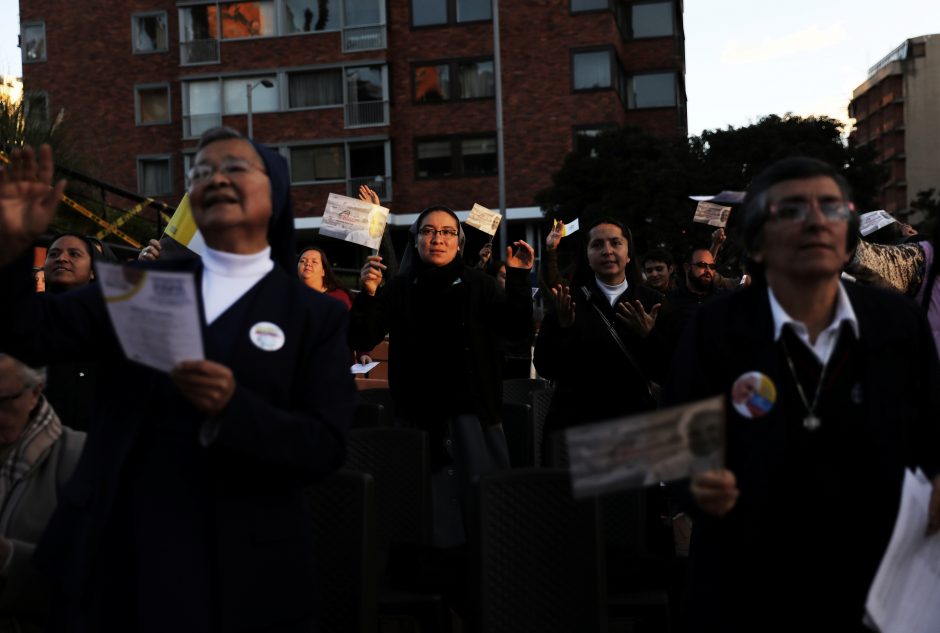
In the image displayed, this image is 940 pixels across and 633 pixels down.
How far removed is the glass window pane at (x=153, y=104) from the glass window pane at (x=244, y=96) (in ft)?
9.45

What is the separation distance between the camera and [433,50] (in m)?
37.3

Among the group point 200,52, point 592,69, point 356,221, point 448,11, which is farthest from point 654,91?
point 356,221

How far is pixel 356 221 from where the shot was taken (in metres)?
6.40

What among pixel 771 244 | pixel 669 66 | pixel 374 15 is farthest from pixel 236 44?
pixel 771 244

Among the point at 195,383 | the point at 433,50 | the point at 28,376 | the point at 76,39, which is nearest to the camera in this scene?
the point at 195,383

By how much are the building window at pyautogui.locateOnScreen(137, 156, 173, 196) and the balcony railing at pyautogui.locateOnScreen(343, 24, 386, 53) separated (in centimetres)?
829

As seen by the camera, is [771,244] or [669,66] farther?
[669,66]

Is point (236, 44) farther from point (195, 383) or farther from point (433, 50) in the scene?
point (195, 383)

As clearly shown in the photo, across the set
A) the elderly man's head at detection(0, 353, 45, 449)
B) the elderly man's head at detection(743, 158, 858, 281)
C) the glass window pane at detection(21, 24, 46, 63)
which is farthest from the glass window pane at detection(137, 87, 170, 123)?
the elderly man's head at detection(743, 158, 858, 281)

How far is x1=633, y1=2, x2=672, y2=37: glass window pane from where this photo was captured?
129 ft

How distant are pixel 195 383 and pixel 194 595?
0.52 meters

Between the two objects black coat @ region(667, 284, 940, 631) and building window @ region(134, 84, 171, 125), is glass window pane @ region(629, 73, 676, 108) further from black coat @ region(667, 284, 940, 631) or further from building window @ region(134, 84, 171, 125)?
black coat @ region(667, 284, 940, 631)

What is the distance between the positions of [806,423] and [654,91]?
1494 inches

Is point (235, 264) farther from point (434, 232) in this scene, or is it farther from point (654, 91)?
point (654, 91)
